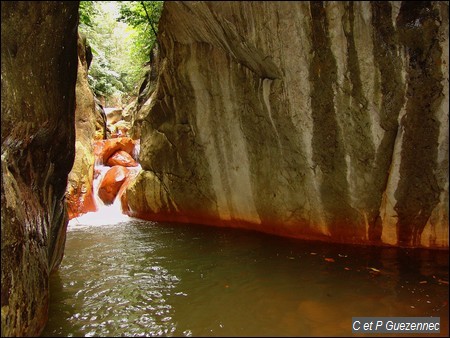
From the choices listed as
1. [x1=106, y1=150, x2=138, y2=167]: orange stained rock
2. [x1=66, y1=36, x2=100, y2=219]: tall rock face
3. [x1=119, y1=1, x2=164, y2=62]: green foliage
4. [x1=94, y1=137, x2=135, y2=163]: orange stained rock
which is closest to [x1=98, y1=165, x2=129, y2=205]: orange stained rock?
[x1=66, y1=36, x2=100, y2=219]: tall rock face

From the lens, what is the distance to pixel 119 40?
11.4 meters

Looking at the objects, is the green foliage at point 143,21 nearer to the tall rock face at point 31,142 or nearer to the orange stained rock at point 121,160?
the tall rock face at point 31,142

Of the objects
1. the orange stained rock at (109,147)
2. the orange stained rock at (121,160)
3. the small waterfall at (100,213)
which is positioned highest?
the orange stained rock at (109,147)

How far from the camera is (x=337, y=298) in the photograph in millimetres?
3961

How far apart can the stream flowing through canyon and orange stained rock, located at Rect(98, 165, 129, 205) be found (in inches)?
152

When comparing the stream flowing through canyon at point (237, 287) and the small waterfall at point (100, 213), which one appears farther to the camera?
the small waterfall at point (100, 213)

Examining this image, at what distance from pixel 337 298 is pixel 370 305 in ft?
1.21

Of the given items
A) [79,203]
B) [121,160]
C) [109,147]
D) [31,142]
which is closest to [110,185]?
[79,203]

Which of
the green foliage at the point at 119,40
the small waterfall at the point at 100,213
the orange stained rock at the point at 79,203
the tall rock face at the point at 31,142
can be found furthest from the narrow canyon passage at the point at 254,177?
the orange stained rock at the point at 79,203

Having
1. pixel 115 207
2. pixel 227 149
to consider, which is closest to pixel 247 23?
pixel 227 149

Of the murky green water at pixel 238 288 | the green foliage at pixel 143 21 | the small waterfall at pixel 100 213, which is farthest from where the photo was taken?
the small waterfall at pixel 100 213

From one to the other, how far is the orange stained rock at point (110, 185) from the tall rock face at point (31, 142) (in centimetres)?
524

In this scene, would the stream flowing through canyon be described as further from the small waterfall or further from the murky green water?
the small waterfall

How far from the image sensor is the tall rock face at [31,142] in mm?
3256
